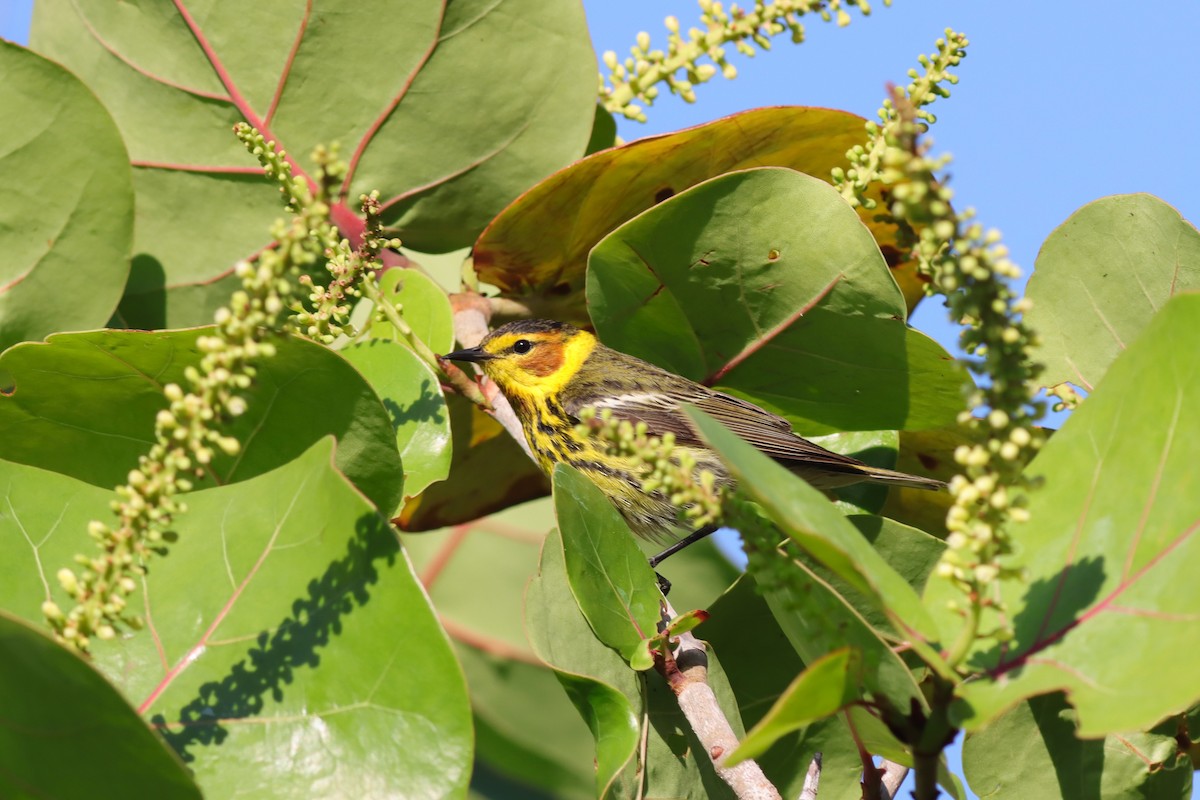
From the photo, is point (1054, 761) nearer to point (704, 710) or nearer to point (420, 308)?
point (704, 710)

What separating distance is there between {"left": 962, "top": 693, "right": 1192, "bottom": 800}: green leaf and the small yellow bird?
4.87 feet

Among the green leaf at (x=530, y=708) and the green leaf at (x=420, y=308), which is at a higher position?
the green leaf at (x=420, y=308)

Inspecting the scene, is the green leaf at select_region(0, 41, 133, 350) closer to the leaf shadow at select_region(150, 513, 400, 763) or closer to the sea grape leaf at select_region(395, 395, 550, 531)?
the sea grape leaf at select_region(395, 395, 550, 531)

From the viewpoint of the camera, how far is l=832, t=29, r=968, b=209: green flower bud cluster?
79.5 inches

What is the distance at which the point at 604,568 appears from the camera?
200cm

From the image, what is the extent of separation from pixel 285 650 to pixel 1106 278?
1.67 metres

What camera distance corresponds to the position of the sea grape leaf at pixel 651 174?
2496mm

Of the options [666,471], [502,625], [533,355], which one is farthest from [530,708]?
[666,471]

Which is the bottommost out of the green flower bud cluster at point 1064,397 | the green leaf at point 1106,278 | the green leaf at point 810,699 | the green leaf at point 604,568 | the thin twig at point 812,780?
the thin twig at point 812,780

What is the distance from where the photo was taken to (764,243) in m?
2.32

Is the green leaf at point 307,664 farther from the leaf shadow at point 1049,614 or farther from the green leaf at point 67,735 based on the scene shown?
the leaf shadow at point 1049,614

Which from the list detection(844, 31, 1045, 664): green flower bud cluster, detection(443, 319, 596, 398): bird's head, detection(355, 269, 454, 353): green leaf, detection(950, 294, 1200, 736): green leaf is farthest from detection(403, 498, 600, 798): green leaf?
detection(844, 31, 1045, 664): green flower bud cluster

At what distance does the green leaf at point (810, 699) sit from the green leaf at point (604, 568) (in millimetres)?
666

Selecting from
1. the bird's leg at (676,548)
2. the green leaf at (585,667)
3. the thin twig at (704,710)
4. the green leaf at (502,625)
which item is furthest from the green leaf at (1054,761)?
the bird's leg at (676,548)
